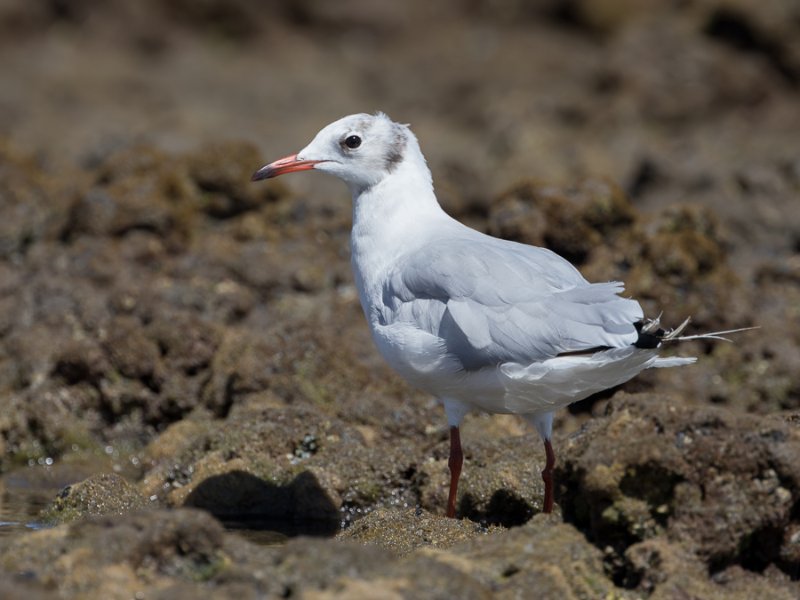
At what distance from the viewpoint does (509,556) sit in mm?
4785

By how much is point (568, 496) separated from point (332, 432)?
2.25 meters

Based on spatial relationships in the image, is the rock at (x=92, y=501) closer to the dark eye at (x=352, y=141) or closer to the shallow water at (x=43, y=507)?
the shallow water at (x=43, y=507)

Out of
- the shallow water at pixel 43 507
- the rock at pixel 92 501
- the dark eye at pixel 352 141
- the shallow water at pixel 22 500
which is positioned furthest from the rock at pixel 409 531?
the dark eye at pixel 352 141

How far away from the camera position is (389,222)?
22.9ft

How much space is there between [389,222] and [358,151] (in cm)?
51

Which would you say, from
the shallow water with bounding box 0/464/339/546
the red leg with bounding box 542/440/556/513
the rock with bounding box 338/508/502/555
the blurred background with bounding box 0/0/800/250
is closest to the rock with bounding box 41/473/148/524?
the shallow water with bounding box 0/464/339/546

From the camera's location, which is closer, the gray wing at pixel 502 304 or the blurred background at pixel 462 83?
the gray wing at pixel 502 304

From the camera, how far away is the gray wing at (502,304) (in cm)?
583

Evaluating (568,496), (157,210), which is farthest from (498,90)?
(568,496)

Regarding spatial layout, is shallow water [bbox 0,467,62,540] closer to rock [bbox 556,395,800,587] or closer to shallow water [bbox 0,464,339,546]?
shallow water [bbox 0,464,339,546]

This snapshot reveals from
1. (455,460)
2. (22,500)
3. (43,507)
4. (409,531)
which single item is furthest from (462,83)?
(409,531)

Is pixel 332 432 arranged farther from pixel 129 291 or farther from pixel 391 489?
pixel 129 291

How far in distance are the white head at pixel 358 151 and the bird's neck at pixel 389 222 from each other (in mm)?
60

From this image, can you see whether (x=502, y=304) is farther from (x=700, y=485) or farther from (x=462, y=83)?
(x=462, y=83)
